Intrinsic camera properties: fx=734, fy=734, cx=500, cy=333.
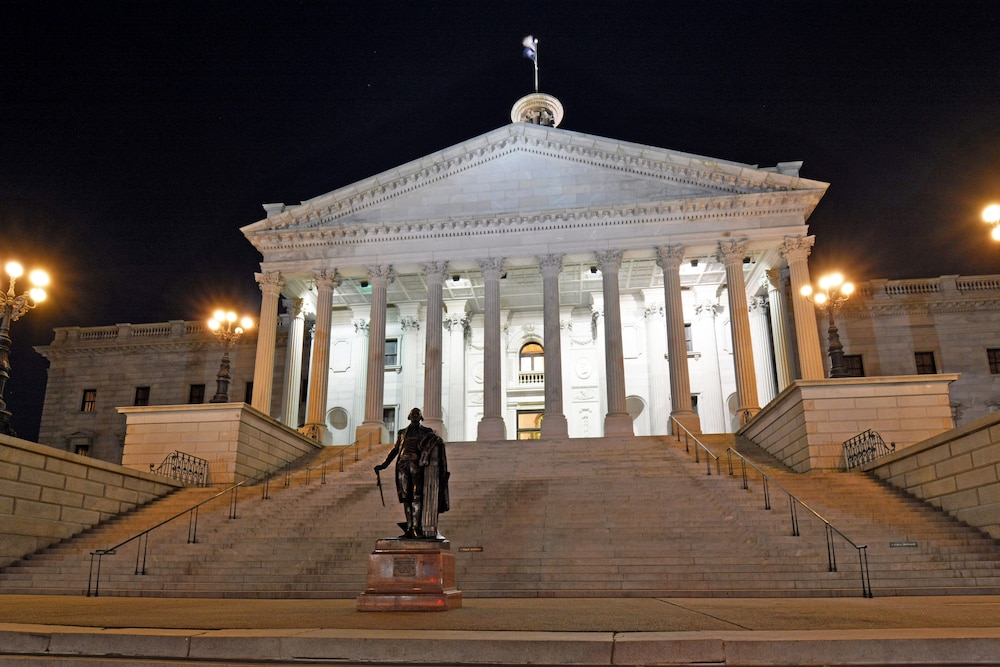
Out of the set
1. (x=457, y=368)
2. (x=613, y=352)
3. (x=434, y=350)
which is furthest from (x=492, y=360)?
(x=457, y=368)

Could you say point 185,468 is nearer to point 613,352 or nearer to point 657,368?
point 613,352

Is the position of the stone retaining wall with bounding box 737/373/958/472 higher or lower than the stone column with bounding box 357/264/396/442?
lower

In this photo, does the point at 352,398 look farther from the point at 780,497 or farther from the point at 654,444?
the point at 780,497

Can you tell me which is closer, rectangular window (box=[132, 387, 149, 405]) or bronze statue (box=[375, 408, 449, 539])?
bronze statue (box=[375, 408, 449, 539])

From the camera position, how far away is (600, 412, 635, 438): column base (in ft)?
99.0

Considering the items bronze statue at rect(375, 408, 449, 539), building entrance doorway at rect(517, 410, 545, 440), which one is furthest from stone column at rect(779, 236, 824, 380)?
bronze statue at rect(375, 408, 449, 539)

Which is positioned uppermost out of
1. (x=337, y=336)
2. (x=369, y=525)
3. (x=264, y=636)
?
(x=337, y=336)

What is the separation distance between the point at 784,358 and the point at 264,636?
31.1 m

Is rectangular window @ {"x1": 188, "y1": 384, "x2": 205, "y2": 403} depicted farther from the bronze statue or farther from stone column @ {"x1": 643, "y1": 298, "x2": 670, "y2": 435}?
the bronze statue

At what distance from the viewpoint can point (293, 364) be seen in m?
37.2

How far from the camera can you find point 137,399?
141 ft

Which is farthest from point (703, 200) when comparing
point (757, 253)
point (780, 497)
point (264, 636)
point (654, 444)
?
point (264, 636)

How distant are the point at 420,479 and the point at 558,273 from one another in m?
23.0

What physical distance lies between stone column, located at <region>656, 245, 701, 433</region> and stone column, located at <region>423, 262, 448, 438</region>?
32.5 feet
